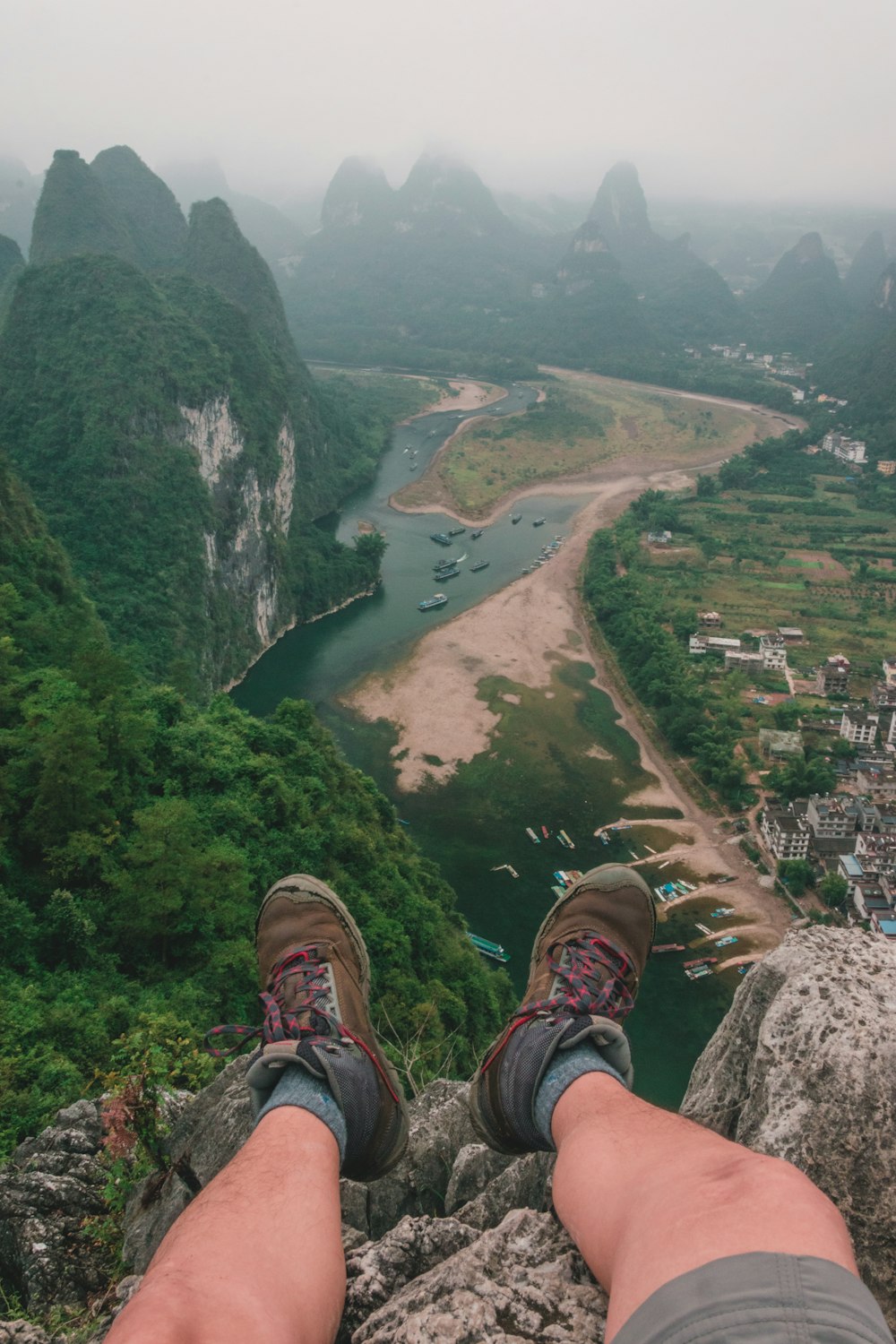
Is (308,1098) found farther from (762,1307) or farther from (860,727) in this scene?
(860,727)

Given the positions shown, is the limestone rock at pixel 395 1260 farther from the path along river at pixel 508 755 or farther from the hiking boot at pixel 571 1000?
the path along river at pixel 508 755

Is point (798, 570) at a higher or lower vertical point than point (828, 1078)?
lower

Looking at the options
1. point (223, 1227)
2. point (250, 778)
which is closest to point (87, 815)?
point (250, 778)

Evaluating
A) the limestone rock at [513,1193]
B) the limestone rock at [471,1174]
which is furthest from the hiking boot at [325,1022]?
the limestone rock at [471,1174]

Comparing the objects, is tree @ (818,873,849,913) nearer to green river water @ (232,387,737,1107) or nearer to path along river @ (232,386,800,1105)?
path along river @ (232,386,800,1105)

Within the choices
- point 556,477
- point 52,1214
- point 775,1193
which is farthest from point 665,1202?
point 556,477

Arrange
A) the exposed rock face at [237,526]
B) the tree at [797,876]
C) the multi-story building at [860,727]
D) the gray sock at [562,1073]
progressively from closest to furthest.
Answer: the gray sock at [562,1073], the tree at [797,876], the multi-story building at [860,727], the exposed rock face at [237,526]
